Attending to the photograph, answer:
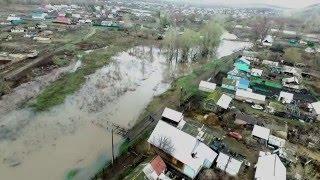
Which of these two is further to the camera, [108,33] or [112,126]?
[108,33]

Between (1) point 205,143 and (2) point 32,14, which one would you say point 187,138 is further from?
(2) point 32,14

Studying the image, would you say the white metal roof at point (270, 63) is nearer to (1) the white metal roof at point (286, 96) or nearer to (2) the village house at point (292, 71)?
(2) the village house at point (292, 71)

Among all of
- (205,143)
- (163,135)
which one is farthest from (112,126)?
(205,143)

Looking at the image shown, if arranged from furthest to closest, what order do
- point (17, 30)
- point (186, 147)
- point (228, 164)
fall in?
1. point (17, 30)
2. point (228, 164)
3. point (186, 147)

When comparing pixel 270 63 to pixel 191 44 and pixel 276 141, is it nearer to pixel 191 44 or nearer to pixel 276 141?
pixel 191 44

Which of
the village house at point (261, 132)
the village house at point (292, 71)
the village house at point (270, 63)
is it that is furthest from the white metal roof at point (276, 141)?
the village house at point (270, 63)

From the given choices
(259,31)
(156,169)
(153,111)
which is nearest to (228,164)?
(156,169)
